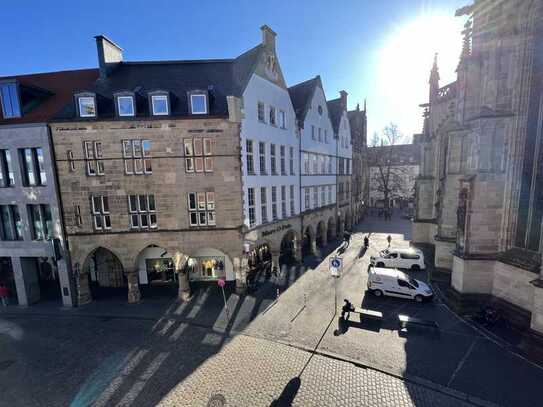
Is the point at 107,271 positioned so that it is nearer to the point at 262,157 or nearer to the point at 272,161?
the point at 262,157

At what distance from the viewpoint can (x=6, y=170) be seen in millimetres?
13906

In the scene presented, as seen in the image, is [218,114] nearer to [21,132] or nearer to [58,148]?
[58,148]

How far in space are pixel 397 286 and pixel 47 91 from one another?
2545 centimetres

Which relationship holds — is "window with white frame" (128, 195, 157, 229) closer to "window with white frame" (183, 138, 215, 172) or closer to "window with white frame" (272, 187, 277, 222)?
"window with white frame" (183, 138, 215, 172)

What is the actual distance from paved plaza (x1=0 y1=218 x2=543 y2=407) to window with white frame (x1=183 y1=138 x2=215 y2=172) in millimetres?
8144

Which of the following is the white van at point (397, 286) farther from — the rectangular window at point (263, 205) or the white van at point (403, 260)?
the rectangular window at point (263, 205)

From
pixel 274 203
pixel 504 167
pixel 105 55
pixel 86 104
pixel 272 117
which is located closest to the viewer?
pixel 504 167

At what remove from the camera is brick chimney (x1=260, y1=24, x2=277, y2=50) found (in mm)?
16078

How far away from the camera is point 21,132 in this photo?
1331 cm

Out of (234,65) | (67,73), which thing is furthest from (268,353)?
(67,73)

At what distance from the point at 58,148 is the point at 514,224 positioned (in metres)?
23.7

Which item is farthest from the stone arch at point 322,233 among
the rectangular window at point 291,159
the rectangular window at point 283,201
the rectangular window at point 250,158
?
the rectangular window at point 250,158

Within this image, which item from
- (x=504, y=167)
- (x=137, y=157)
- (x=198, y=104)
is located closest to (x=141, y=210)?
(x=137, y=157)

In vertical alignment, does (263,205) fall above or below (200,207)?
below
